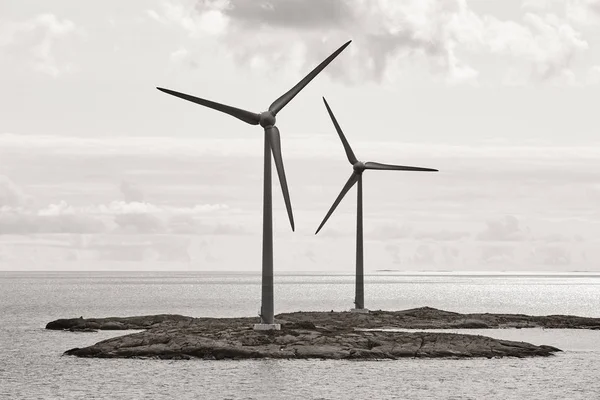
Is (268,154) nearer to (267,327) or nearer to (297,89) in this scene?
(297,89)

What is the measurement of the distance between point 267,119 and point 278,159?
433 centimetres

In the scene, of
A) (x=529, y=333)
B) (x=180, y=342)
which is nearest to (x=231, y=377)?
(x=180, y=342)

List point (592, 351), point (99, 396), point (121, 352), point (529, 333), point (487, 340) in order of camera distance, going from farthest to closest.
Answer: point (529, 333)
point (592, 351)
point (487, 340)
point (121, 352)
point (99, 396)

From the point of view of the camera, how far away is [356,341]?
272 ft

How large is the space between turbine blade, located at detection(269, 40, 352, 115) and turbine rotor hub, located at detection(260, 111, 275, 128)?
63cm

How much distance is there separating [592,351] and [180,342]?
135 ft

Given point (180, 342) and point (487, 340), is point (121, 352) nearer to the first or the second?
point (180, 342)

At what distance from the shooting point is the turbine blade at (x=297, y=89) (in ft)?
272

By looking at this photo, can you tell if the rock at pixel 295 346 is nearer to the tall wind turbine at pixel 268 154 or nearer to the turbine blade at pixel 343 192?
the tall wind turbine at pixel 268 154

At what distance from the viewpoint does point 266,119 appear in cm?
8181

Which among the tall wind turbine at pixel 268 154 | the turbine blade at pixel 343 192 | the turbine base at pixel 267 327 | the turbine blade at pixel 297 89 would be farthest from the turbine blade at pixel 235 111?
the turbine blade at pixel 343 192

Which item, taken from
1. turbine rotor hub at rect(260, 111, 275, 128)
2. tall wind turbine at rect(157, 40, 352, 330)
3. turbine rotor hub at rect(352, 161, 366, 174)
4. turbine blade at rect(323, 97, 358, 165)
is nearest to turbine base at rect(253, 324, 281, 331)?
tall wind turbine at rect(157, 40, 352, 330)

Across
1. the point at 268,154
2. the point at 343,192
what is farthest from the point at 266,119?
the point at 343,192

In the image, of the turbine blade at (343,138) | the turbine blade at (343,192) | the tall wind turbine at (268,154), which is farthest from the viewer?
the turbine blade at (343,138)
